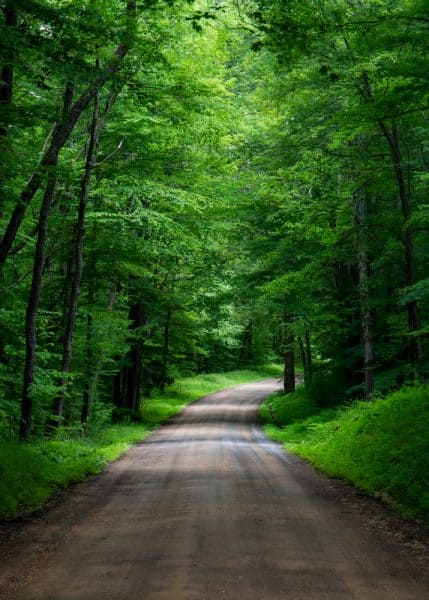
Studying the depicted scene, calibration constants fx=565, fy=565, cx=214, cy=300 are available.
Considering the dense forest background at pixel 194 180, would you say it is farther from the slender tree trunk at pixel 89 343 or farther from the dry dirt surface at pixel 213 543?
the dry dirt surface at pixel 213 543

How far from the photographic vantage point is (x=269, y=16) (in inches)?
318

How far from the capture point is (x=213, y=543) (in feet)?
21.1

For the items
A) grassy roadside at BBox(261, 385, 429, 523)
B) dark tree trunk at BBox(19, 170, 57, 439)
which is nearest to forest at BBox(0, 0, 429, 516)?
dark tree trunk at BBox(19, 170, 57, 439)

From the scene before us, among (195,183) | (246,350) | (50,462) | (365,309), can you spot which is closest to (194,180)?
(195,183)

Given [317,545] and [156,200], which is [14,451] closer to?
[317,545]

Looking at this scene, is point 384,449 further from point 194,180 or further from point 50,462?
point 194,180

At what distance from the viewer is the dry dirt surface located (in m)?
5.10

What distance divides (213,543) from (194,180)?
49.1 feet

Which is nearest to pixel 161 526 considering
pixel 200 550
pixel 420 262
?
pixel 200 550

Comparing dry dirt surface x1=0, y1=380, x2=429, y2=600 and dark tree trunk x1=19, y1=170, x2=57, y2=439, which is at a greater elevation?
dark tree trunk x1=19, y1=170, x2=57, y2=439

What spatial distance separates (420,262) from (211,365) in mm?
38372

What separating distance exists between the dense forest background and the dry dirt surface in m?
4.18

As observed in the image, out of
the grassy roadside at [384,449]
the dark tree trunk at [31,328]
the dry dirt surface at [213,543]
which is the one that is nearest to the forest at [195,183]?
the dark tree trunk at [31,328]

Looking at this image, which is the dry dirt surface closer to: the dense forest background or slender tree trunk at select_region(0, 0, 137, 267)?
the dense forest background
